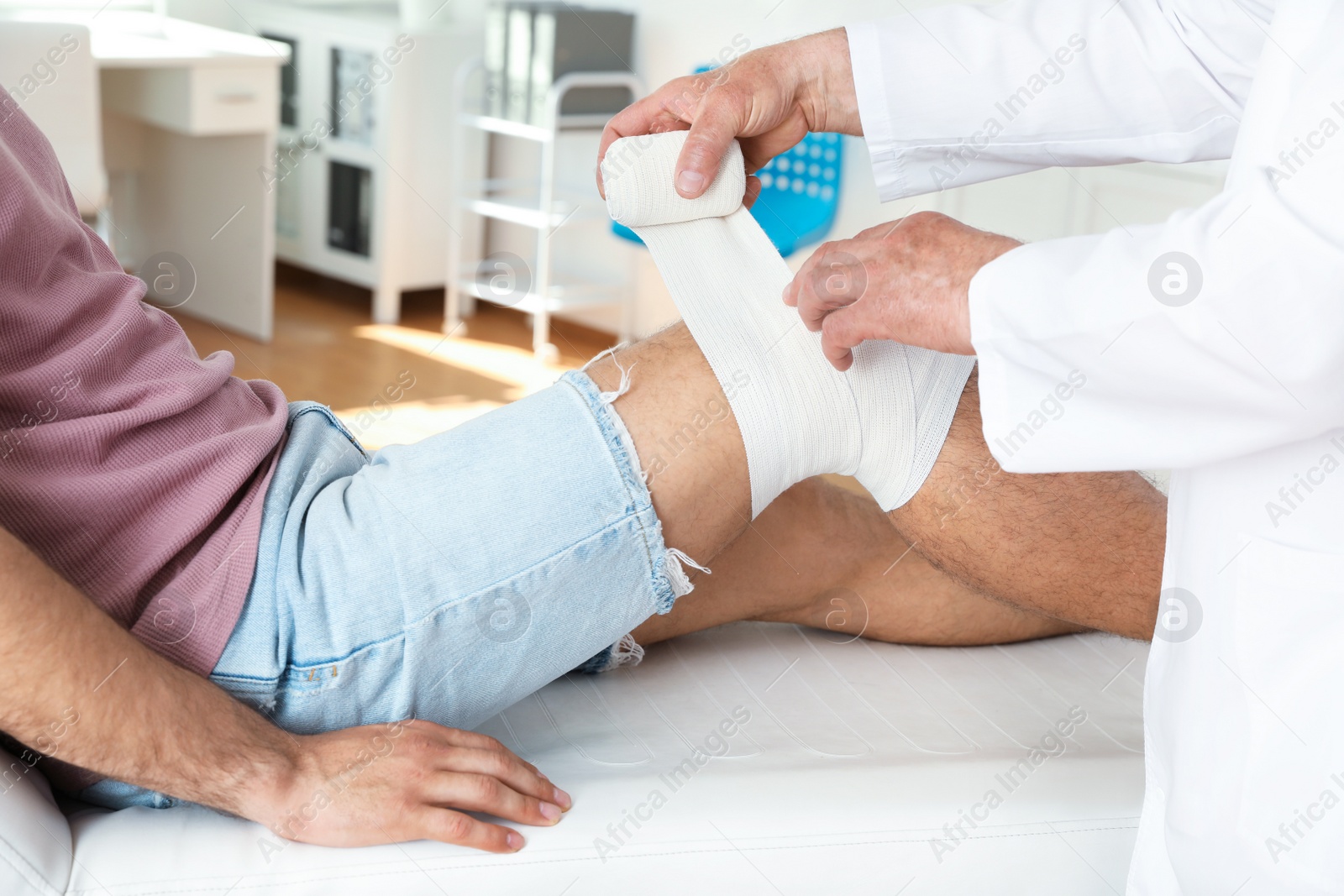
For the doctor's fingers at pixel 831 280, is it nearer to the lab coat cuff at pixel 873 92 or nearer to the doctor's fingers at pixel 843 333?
the doctor's fingers at pixel 843 333

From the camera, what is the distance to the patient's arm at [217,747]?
0.69 meters

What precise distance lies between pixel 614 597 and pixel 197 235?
2.90 meters

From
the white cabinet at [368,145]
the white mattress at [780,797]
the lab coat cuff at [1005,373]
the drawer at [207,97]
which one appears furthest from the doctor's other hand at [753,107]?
the white cabinet at [368,145]

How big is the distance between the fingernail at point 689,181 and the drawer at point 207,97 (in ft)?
7.71

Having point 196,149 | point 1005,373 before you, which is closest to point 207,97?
point 196,149

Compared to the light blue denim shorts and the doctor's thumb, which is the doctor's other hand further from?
the light blue denim shorts

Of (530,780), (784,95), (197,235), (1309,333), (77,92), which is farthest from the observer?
(197,235)

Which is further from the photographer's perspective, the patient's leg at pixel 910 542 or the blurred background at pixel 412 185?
the blurred background at pixel 412 185

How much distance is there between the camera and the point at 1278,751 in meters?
0.76

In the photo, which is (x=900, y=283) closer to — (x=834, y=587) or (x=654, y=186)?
(x=654, y=186)

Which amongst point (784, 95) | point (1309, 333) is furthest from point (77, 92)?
point (1309, 333)

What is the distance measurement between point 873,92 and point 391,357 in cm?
231

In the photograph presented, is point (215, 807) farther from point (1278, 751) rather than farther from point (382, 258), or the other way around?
point (382, 258)

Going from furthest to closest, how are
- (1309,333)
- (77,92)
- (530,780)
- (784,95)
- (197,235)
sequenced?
(197,235)
(77,92)
(784,95)
(530,780)
(1309,333)
